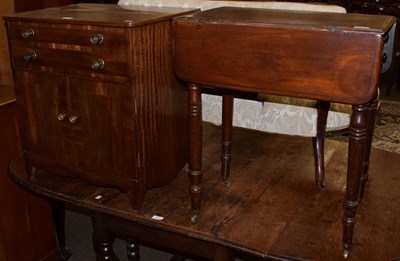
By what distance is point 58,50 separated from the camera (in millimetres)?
1515

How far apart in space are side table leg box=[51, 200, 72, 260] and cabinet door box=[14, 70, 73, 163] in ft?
1.70

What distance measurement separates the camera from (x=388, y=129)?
405 centimetres

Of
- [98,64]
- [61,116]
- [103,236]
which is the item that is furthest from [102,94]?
[103,236]

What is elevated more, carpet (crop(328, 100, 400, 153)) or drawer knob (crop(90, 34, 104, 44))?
drawer knob (crop(90, 34, 104, 44))

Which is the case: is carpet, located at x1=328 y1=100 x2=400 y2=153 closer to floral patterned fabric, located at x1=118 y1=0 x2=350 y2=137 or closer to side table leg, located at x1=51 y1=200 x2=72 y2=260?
floral patterned fabric, located at x1=118 y1=0 x2=350 y2=137

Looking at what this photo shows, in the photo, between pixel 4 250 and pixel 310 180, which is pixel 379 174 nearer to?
pixel 310 180

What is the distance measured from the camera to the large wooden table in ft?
3.67

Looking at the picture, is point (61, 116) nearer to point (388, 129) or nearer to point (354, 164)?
point (354, 164)

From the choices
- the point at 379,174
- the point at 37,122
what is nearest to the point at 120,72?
the point at 37,122

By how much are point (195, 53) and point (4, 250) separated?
1.35 meters

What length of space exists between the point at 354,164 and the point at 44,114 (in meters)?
1.08

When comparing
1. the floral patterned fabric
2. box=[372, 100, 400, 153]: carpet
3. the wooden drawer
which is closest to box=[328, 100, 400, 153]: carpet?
box=[372, 100, 400, 153]: carpet

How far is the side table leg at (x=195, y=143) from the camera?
1401 millimetres

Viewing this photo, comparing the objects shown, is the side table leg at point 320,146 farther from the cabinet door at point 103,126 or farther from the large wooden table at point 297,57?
the cabinet door at point 103,126
